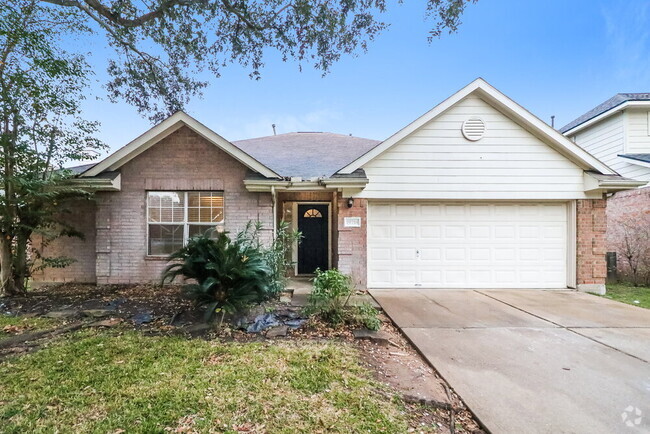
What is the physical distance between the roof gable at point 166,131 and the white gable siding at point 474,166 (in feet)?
9.30

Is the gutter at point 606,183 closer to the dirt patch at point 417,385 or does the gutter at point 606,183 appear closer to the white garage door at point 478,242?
the white garage door at point 478,242

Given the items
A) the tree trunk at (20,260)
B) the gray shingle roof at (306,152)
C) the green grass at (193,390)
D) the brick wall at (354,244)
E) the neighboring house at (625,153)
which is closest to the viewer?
the green grass at (193,390)

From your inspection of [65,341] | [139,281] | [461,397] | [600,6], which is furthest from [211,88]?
[600,6]

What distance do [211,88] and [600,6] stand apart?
14017 mm

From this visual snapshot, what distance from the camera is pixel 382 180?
7.21m

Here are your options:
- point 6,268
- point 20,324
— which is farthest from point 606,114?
point 6,268

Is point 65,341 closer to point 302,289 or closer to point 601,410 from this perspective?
point 302,289

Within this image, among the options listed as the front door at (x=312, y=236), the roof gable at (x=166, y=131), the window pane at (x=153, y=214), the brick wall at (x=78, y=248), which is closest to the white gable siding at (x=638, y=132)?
the front door at (x=312, y=236)

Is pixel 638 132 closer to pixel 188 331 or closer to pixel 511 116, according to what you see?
pixel 511 116

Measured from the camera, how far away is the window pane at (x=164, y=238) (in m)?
7.36

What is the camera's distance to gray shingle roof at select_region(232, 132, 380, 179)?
809cm

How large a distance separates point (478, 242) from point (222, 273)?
20.9ft

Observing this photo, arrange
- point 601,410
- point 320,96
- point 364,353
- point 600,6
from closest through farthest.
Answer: point 601,410, point 364,353, point 600,6, point 320,96

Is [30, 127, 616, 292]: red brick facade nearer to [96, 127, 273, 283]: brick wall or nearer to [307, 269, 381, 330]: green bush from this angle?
[96, 127, 273, 283]: brick wall
